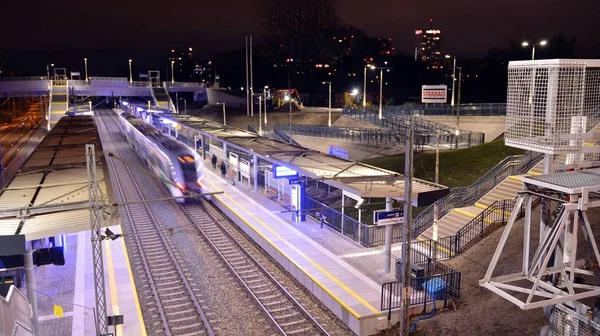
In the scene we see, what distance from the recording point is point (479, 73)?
6831 centimetres

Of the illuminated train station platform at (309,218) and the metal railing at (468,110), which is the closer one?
the illuminated train station platform at (309,218)

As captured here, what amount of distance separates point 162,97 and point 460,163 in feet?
194

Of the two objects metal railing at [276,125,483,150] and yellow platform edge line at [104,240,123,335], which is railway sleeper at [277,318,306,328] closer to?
yellow platform edge line at [104,240,123,335]

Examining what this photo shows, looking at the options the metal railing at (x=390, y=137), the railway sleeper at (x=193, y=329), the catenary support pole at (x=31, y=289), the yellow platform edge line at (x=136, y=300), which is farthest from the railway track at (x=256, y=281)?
the metal railing at (x=390, y=137)

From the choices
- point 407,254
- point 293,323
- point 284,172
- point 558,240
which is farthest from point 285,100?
point 558,240

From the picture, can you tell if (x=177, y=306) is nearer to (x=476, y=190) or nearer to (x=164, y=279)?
(x=164, y=279)

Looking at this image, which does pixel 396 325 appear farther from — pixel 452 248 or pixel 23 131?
pixel 23 131

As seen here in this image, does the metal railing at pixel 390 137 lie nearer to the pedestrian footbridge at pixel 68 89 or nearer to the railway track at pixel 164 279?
the railway track at pixel 164 279

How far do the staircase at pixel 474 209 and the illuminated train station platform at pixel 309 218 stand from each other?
189 cm

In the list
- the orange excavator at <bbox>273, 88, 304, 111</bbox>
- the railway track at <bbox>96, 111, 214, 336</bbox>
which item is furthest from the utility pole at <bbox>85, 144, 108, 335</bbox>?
the orange excavator at <bbox>273, 88, 304, 111</bbox>

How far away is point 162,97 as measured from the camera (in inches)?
3083

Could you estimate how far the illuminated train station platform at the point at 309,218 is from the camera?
14.1m

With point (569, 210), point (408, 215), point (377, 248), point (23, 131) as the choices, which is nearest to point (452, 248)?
point (377, 248)

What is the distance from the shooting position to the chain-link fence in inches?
353
